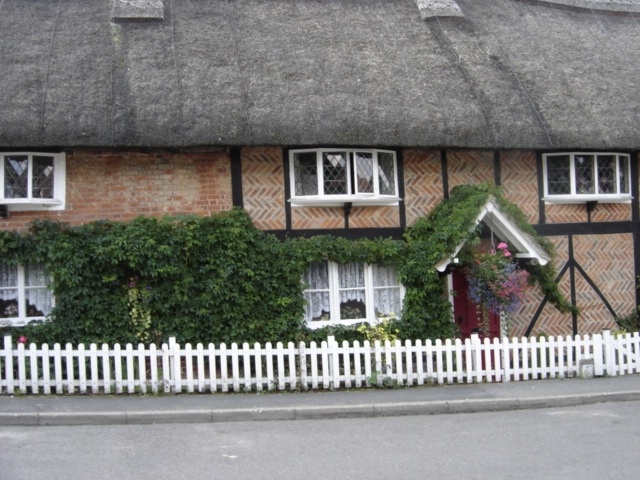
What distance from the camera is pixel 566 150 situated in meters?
14.4

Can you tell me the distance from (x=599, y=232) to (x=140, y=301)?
9184 mm

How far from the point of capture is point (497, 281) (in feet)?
42.9

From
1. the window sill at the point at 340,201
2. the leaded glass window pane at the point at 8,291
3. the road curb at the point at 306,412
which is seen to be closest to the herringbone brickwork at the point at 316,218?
the window sill at the point at 340,201

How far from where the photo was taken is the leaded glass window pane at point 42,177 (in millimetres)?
12367

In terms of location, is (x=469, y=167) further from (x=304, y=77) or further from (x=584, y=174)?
(x=304, y=77)

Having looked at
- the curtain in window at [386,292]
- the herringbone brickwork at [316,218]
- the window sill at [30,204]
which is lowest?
the curtain in window at [386,292]

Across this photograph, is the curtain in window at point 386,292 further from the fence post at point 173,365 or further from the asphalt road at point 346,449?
the fence post at point 173,365

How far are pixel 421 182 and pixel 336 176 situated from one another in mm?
1741

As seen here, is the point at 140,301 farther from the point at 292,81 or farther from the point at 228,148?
the point at 292,81

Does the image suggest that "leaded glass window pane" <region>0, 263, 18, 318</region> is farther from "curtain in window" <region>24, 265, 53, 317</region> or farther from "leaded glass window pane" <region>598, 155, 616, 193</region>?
"leaded glass window pane" <region>598, 155, 616, 193</region>

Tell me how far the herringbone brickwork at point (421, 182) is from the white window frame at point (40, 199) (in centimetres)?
616

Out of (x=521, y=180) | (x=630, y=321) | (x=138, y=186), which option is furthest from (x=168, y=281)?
(x=630, y=321)

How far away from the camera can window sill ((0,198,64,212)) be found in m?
11.9

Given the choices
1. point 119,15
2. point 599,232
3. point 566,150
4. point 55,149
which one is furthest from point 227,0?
point 599,232
